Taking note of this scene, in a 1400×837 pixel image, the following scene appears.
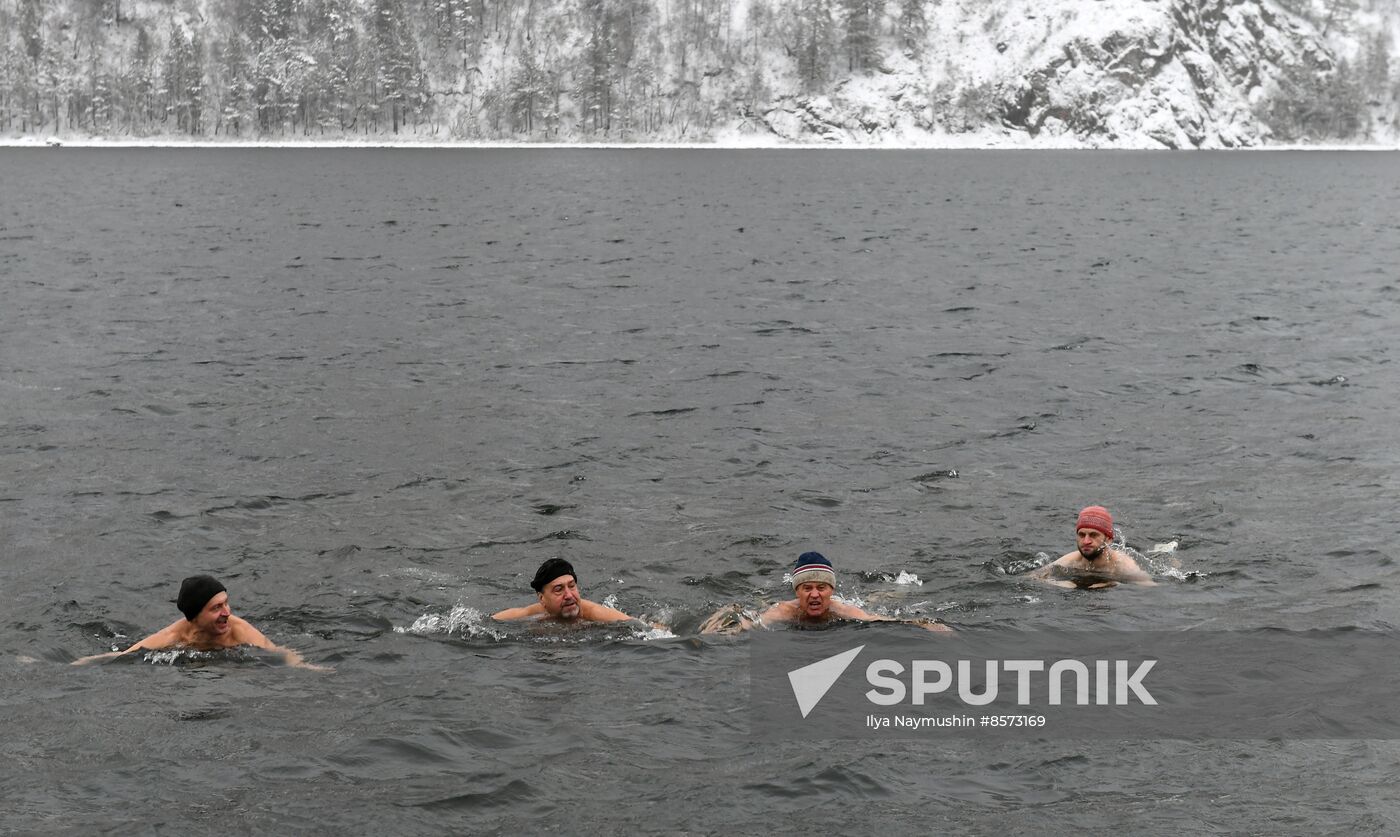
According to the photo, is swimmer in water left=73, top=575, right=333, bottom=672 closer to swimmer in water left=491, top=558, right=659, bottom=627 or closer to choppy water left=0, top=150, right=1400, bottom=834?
choppy water left=0, top=150, right=1400, bottom=834

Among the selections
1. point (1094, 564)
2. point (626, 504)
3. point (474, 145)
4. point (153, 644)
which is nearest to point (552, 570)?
point (153, 644)

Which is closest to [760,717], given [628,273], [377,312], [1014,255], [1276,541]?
[1276,541]

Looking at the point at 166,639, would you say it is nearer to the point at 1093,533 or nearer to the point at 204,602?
the point at 204,602

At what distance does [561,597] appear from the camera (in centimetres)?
1573

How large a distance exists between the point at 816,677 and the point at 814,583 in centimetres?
140

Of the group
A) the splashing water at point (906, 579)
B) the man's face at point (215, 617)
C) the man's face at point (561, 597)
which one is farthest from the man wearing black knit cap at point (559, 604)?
the splashing water at point (906, 579)

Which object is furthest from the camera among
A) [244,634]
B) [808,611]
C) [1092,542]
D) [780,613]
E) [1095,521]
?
[1095,521]

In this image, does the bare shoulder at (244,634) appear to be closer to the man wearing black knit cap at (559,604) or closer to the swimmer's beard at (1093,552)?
the man wearing black knit cap at (559,604)

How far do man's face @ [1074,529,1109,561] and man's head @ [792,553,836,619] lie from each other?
3.81 meters

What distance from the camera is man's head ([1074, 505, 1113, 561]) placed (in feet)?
57.4

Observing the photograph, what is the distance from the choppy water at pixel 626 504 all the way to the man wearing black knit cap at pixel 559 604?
397 millimetres

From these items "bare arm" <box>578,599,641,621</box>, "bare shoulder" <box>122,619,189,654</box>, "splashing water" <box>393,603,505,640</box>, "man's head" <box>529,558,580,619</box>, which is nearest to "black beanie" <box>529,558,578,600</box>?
"man's head" <box>529,558,580,619</box>

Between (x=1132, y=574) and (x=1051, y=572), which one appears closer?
(x=1132, y=574)

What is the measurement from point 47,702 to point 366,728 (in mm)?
3498
